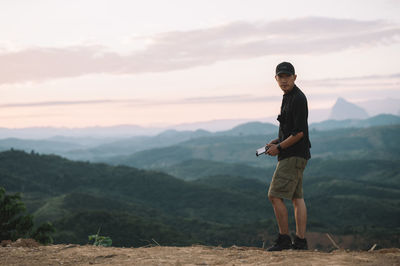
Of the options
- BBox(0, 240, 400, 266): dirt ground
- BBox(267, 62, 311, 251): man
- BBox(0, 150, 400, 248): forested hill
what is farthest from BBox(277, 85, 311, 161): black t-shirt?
BBox(0, 150, 400, 248): forested hill

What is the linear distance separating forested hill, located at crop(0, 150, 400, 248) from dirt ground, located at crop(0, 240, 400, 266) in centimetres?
6714

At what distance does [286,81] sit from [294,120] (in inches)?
26.7

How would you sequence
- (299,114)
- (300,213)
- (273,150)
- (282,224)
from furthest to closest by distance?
(282,224) → (300,213) → (273,150) → (299,114)

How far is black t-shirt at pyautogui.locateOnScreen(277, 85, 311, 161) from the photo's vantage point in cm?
664

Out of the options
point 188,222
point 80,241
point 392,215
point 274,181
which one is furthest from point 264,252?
point 392,215

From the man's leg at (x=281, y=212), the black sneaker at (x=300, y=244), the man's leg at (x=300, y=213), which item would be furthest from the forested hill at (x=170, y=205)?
the man's leg at (x=300, y=213)

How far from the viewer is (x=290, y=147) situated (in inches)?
269

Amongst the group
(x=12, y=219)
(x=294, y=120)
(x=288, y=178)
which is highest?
(x=294, y=120)

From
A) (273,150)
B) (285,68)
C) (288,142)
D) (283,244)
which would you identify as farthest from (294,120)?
(283,244)

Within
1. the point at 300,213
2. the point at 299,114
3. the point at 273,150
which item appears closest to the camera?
the point at 299,114

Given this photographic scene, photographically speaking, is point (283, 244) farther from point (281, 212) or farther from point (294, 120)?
point (294, 120)

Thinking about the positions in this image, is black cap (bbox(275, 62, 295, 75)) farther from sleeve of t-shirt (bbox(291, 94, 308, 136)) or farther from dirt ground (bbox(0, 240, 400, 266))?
dirt ground (bbox(0, 240, 400, 266))

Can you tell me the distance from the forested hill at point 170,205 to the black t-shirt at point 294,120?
68700 millimetres

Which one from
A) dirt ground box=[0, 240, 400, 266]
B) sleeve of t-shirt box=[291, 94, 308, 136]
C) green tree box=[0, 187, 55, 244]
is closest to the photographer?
dirt ground box=[0, 240, 400, 266]
